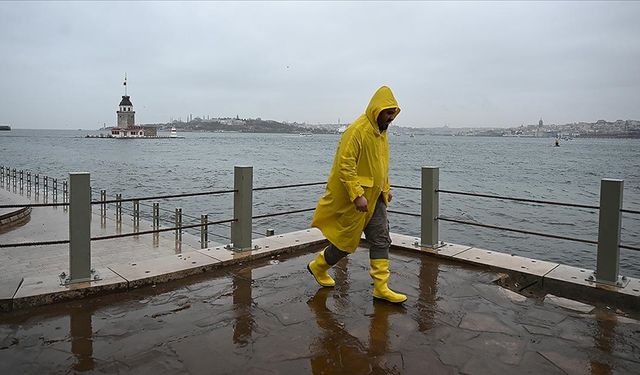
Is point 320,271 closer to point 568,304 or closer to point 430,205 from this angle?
point 430,205

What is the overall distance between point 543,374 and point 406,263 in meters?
2.80

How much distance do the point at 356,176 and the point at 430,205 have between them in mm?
2376

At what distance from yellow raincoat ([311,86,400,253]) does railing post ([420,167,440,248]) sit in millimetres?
1817

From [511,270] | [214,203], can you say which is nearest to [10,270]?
[511,270]

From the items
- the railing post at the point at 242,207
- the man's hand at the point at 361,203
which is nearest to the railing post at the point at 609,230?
the man's hand at the point at 361,203

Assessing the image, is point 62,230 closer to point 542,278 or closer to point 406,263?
point 406,263

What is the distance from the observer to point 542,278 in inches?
207

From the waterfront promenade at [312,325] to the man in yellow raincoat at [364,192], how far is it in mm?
406

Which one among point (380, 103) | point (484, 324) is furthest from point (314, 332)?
point (380, 103)

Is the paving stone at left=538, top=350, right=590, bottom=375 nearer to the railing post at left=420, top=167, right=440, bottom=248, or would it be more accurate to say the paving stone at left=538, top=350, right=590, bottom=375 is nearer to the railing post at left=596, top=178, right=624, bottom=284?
the railing post at left=596, top=178, right=624, bottom=284

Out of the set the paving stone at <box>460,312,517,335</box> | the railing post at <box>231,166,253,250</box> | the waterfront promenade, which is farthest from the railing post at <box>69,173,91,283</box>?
the paving stone at <box>460,312,517,335</box>

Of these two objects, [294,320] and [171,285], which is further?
[171,285]

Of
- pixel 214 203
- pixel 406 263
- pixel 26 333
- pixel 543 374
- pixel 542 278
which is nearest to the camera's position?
pixel 543 374

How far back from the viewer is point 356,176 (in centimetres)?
435
